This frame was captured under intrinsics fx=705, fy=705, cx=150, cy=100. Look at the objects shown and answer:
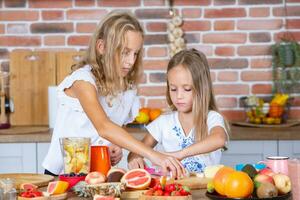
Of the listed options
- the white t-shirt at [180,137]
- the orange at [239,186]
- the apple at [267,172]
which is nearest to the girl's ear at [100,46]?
the white t-shirt at [180,137]

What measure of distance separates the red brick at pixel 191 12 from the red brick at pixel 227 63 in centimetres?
29

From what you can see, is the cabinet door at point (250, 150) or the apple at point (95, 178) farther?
the cabinet door at point (250, 150)

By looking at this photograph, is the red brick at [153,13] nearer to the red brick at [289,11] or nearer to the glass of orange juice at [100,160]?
the red brick at [289,11]

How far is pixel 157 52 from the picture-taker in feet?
14.2

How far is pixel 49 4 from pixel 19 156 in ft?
3.31

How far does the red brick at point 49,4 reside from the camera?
4309 millimetres

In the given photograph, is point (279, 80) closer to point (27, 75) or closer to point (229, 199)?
point (27, 75)

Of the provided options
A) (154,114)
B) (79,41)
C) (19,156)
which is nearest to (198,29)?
(154,114)

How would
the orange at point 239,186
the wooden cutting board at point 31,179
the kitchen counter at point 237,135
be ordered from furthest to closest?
the kitchen counter at point 237,135 → the wooden cutting board at point 31,179 → the orange at point 239,186

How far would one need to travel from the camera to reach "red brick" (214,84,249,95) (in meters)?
4.32

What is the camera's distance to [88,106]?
273 cm

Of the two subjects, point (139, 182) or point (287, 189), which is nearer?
point (287, 189)

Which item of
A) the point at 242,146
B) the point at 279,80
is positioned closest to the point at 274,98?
the point at 279,80

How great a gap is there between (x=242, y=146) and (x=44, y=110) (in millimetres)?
1229
